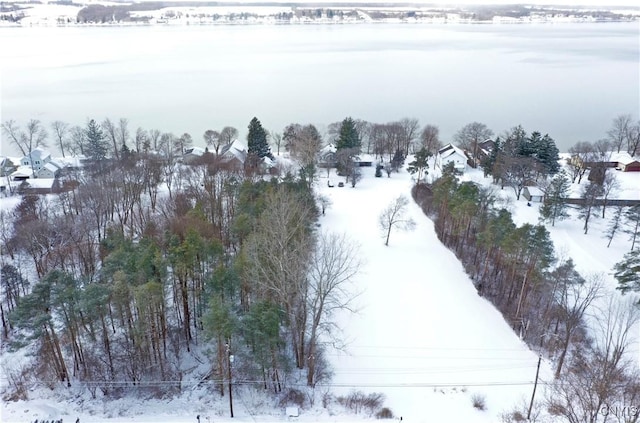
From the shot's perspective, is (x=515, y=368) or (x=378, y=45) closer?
(x=515, y=368)

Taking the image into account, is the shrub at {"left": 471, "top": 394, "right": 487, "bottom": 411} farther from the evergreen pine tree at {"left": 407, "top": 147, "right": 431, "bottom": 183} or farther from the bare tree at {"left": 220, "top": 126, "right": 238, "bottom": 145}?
the bare tree at {"left": 220, "top": 126, "right": 238, "bottom": 145}

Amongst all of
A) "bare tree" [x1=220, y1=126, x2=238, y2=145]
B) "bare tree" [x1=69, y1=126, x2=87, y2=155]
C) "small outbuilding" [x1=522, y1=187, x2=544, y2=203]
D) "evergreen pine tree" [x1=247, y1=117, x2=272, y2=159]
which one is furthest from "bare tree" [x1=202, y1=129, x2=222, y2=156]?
"small outbuilding" [x1=522, y1=187, x2=544, y2=203]

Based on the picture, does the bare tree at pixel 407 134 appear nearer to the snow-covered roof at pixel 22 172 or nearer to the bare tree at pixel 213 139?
the bare tree at pixel 213 139

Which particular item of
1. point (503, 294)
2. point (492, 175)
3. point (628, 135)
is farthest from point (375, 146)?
point (503, 294)

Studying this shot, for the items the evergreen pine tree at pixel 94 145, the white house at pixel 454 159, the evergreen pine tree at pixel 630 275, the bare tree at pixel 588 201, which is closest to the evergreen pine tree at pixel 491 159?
the white house at pixel 454 159

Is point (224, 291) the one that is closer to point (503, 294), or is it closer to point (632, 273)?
point (503, 294)
